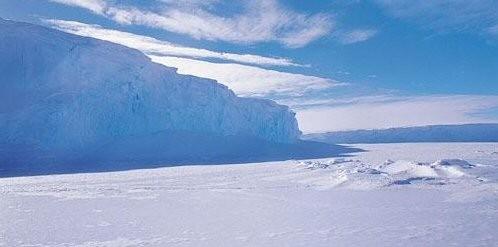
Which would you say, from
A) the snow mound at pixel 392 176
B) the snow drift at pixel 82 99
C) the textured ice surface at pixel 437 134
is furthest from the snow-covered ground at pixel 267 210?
the textured ice surface at pixel 437 134

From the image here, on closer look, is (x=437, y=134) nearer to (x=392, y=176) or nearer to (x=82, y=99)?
(x=82, y=99)

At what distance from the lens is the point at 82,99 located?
32.7 metres

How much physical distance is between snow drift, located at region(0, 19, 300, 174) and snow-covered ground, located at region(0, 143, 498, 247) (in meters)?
12.9

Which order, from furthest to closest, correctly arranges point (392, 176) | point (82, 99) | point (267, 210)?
point (82, 99)
point (392, 176)
point (267, 210)

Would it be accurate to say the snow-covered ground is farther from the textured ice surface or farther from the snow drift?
the textured ice surface

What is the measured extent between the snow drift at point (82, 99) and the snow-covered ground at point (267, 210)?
12931mm

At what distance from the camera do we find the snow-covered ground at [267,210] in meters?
7.86

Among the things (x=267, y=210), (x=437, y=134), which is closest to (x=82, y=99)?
(x=267, y=210)

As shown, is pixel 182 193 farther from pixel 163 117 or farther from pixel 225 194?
pixel 163 117

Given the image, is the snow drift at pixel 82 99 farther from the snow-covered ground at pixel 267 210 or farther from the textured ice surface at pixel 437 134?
the textured ice surface at pixel 437 134

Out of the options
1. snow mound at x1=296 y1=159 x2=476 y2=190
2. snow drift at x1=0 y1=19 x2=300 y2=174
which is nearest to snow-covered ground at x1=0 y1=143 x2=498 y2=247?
snow mound at x1=296 y1=159 x2=476 y2=190

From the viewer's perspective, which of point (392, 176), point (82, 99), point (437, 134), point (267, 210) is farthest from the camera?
point (437, 134)

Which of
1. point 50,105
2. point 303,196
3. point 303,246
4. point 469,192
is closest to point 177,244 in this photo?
point 303,246

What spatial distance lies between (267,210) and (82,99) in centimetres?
2522
